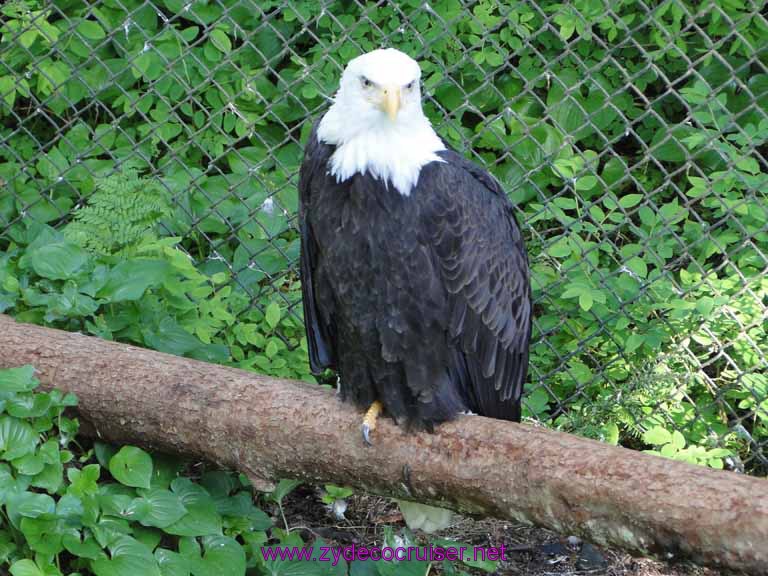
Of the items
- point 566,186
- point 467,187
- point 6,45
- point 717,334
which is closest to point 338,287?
point 467,187

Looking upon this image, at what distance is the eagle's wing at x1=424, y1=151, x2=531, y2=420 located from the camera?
2.89 m

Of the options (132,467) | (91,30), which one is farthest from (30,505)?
(91,30)

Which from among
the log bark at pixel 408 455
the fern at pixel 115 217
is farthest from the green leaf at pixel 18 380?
the fern at pixel 115 217

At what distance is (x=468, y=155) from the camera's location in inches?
161

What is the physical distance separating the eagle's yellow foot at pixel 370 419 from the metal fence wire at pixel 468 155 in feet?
2.64

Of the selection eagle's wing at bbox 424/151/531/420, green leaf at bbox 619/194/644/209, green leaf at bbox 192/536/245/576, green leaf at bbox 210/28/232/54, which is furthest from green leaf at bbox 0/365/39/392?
green leaf at bbox 619/194/644/209

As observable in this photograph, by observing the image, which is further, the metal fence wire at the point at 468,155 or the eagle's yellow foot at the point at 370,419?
the metal fence wire at the point at 468,155

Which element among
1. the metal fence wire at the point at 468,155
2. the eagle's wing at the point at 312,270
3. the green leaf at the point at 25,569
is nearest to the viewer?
the green leaf at the point at 25,569

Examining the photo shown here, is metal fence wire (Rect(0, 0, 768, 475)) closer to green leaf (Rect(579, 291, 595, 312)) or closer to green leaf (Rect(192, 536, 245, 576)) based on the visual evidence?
green leaf (Rect(579, 291, 595, 312))

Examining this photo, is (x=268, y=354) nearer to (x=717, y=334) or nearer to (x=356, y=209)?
(x=356, y=209)

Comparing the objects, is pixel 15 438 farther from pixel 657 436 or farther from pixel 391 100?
pixel 657 436

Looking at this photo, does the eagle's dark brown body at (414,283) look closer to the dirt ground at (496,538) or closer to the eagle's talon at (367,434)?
the eagle's talon at (367,434)

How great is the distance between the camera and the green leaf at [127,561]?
2.60 meters

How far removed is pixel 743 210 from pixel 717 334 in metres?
0.45
